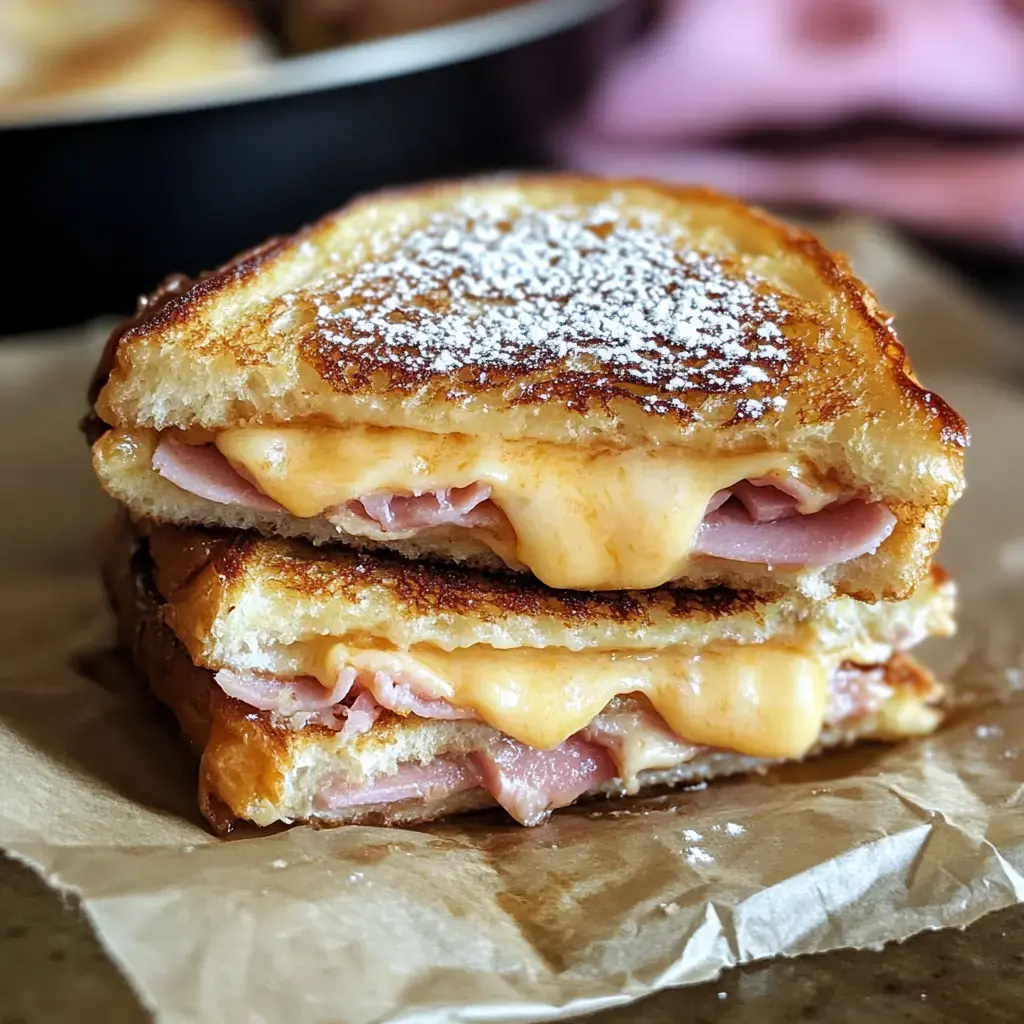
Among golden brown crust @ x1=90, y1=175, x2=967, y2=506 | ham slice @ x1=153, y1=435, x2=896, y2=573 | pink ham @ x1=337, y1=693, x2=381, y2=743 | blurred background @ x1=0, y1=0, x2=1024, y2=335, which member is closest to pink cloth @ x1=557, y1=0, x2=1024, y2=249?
blurred background @ x1=0, y1=0, x2=1024, y2=335

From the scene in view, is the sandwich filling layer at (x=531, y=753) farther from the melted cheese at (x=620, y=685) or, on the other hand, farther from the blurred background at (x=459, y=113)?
the blurred background at (x=459, y=113)

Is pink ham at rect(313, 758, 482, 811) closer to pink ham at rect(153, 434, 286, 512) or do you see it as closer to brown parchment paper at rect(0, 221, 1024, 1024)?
brown parchment paper at rect(0, 221, 1024, 1024)

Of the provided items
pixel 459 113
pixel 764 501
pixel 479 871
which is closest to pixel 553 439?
pixel 764 501

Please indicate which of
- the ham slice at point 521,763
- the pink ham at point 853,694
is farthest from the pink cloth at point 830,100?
the ham slice at point 521,763

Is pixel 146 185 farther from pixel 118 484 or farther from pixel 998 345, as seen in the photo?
pixel 998 345

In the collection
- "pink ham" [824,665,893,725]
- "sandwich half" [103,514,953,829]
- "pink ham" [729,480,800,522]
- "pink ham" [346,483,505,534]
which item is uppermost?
"pink ham" [346,483,505,534]
